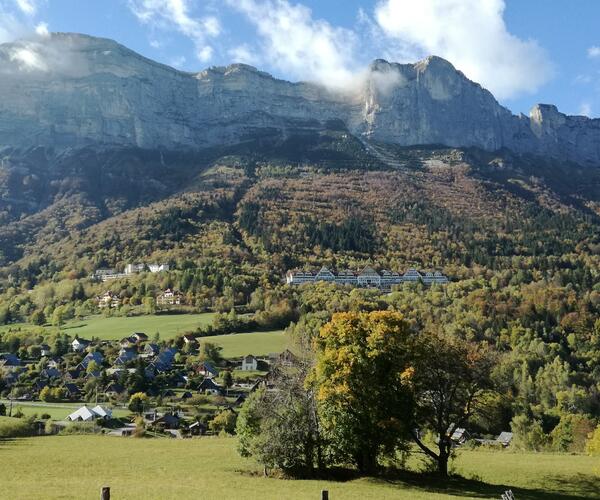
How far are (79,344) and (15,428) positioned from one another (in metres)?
51.8

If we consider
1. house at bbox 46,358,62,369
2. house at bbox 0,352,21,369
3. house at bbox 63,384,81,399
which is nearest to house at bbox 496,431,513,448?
house at bbox 63,384,81,399

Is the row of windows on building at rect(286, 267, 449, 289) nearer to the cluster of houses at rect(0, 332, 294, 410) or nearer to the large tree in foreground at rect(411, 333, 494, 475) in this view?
the cluster of houses at rect(0, 332, 294, 410)

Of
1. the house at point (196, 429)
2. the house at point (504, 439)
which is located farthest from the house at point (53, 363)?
the house at point (504, 439)

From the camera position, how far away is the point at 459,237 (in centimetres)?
18400

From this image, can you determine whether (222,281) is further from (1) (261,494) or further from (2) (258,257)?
(1) (261,494)

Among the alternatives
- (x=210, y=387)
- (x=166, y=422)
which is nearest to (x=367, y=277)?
(x=210, y=387)

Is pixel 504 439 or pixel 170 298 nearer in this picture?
pixel 504 439

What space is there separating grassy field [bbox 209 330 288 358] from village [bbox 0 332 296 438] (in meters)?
2.13

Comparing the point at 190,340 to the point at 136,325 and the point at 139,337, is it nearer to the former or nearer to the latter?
the point at 139,337

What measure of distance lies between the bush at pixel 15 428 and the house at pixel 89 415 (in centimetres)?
838

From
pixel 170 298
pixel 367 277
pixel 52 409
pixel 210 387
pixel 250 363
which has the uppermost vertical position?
pixel 367 277

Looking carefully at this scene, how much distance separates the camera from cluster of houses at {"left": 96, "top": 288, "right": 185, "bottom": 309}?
411 ft

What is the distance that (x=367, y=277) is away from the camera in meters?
150

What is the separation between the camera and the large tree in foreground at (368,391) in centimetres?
2898
